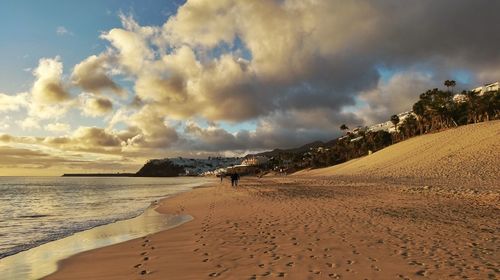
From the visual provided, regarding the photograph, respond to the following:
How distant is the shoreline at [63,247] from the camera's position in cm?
1232

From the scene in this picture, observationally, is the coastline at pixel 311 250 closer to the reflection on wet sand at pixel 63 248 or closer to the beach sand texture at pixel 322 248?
the beach sand texture at pixel 322 248

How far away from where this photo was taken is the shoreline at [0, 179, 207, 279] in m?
12.3

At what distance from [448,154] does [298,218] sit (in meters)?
58.9

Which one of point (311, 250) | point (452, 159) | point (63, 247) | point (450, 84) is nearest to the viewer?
point (311, 250)

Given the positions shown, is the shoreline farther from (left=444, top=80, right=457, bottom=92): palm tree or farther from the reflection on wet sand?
(left=444, top=80, right=457, bottom=92): palm tree

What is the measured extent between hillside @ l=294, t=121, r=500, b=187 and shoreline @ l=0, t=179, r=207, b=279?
121ft

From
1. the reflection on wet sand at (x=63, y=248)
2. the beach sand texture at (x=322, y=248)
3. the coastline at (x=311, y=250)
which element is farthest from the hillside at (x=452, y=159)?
the reflection on wet sand at (x=63, y=248)

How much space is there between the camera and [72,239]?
18.8m

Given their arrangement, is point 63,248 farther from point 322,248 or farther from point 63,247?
point 322,248

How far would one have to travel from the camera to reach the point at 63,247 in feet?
54.1

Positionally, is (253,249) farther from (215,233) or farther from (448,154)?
(448,154)

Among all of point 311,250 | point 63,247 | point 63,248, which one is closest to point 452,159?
point 311,250

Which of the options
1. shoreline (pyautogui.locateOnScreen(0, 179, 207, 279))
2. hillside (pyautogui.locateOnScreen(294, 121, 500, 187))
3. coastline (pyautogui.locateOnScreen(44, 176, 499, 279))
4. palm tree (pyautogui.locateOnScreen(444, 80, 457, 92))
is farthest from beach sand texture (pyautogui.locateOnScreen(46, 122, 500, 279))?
palm tree (pyautogui.locateOnScreen(444, 80, 457, 92))

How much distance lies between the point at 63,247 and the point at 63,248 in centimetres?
30
